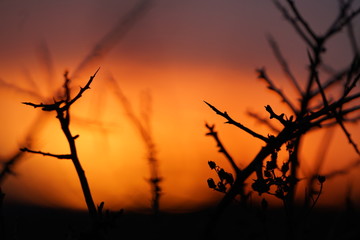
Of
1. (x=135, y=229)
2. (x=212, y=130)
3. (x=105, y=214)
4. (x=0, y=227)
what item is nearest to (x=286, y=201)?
(x=212, y=130)

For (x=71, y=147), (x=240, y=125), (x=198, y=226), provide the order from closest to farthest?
(x=240, y=125) < (x=71, y=147) < (x=198, y=226)

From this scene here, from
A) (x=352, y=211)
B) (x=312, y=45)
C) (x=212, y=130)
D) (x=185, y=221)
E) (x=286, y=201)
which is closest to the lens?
(x=286, y=201)

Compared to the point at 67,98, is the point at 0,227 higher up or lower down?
lower down

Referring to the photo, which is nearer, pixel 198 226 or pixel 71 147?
pixel 71 147

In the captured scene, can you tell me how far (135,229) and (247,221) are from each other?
7.88 feet

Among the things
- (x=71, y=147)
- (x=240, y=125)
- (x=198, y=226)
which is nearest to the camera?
(x=240, y=125)

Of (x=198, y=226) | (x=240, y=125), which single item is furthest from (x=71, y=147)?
(x=198, y=226)

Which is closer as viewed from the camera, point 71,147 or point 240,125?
point 240,125

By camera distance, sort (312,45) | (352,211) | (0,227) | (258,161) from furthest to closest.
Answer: (312,45)
(352,211)
(0,227)
(258,161)

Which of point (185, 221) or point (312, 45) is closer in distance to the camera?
point (312, 45)

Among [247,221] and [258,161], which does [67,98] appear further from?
[247,221]

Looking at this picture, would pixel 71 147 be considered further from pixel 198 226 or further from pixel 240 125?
pixel 198 226

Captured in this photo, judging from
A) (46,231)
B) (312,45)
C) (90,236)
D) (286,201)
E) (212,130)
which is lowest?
(90,236)

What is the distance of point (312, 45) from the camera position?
3.95 m
